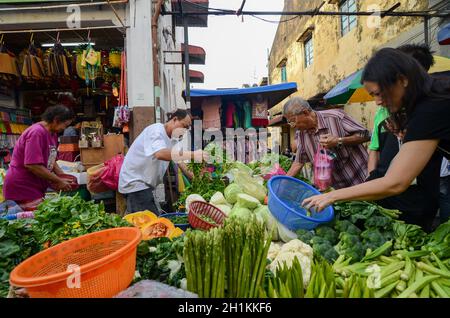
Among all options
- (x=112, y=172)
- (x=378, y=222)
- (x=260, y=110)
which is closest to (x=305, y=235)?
(x=378, y=222)

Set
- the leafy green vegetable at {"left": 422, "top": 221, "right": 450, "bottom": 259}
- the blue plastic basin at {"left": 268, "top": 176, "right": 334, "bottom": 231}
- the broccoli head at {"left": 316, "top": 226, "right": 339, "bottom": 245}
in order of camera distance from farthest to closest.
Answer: the blue plastic basin at {"left": 268, "top": 176, "right": 334, "bottom": 231} → the broccoli head at {"left": 316, "top": 226, "right": 339, "bottom": 245} → the leafy green vegetable at {"left": 422, "top": 221, "right": 450, "bottom": 259}

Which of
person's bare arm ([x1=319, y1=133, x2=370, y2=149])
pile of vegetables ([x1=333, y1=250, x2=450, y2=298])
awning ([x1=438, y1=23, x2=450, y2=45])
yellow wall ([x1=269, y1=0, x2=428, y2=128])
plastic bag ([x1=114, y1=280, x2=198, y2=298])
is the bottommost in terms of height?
pile of vegetables ([x1=333, y1=250, x2=450, y2=298])

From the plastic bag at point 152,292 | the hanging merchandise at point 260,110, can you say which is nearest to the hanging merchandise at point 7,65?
the hanging merchandise at point 260,110

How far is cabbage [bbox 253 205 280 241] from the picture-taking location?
2.36 meters

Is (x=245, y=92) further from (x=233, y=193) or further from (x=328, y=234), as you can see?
(x=328, y=234)

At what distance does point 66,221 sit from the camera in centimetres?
221

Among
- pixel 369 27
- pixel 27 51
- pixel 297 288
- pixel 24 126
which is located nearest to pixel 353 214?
pixel 297 288

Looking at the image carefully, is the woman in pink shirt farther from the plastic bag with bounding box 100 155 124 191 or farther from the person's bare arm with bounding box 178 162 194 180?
the person's bare arm with bounding box 178 162 194 180

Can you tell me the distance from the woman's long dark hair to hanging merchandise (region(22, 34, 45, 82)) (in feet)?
21.8

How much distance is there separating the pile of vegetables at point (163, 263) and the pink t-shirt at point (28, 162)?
84.9 inches

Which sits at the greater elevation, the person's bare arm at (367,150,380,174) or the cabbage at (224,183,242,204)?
the person's bare arm at (367,150,380,174)

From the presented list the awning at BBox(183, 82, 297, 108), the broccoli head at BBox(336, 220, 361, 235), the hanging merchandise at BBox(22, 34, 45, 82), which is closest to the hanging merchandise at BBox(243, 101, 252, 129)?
the awning at BBox(183, 82, 297, 108)
